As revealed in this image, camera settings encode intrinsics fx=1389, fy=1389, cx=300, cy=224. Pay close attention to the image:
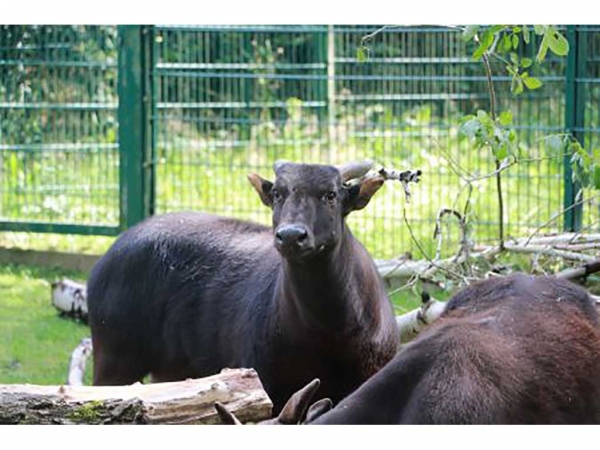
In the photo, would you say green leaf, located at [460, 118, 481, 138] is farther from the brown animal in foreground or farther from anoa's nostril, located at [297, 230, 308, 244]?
the brown animal in foreground

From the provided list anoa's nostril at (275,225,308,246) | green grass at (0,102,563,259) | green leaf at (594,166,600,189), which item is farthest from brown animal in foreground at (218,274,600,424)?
green grass at (0,102,563,259)

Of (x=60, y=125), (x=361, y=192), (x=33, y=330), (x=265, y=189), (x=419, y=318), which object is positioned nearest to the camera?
(x=361, y=192)

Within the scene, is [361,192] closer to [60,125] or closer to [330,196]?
[330,196]

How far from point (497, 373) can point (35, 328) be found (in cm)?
603

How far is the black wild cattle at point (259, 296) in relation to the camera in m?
7.09

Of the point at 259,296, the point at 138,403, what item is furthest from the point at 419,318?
the point at 138,403

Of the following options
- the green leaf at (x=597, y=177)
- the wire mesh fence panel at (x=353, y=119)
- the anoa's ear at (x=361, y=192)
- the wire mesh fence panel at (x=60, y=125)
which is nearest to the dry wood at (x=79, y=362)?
the anoa's ear at (x=361, y=192)

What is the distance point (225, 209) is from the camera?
1256cm

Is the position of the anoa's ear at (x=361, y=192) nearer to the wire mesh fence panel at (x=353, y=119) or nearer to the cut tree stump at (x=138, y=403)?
Result: the cut tree stump at (x=138, y=403)

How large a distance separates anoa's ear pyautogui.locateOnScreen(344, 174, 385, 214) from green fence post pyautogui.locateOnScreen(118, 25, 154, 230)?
16.6 ft

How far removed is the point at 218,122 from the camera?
498 inches

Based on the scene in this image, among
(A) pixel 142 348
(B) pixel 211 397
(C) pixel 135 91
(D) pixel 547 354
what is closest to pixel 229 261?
(A) pixel 142 348

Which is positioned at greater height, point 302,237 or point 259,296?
point 302,237

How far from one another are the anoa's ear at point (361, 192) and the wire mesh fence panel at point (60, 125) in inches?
211
